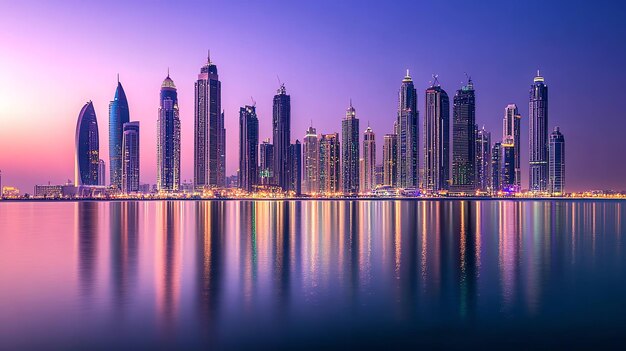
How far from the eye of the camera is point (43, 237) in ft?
207

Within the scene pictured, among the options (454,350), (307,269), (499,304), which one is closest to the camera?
(454,350)

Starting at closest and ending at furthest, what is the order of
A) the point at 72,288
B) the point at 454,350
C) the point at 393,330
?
1. the point at 454,350
2. the point at 393,330
3. the point at 72,288

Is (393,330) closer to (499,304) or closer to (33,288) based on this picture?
(499,304)

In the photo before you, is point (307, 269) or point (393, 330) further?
point (307, 269)

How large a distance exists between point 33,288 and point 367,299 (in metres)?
19.3

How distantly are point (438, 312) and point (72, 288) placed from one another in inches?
809

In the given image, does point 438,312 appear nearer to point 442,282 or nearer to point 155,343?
point 442,282

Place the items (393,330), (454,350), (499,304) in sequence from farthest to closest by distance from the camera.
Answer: (499,304) < (393,330) < (454,350)

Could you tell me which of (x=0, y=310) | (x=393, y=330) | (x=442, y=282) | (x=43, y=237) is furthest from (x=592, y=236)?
A: (x=43, y=237)

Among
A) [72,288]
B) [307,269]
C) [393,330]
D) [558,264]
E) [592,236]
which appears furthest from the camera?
[592,236]

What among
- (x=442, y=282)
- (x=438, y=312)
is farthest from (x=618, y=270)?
(x=438, y=312)

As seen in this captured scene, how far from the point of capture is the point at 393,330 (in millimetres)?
21188

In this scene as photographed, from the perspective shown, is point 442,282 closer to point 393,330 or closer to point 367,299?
point 367,299

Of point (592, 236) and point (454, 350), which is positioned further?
point (592, 236)
